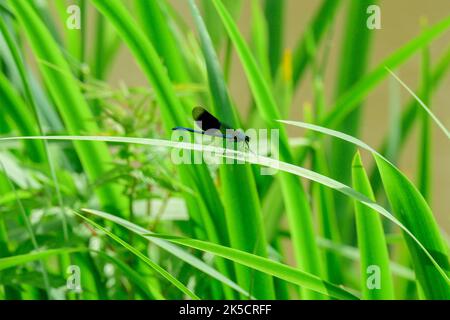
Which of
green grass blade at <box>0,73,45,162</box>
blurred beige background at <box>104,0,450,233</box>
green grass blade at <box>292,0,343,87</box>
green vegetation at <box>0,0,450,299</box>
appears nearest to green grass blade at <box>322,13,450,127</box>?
green vegetation at <box>0,0,450,299</box>

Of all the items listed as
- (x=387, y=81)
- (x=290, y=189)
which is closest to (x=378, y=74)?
(x=290, y=189)

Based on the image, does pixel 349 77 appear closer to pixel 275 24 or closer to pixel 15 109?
pixel 275 24

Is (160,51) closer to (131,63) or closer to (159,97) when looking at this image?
(159,97)

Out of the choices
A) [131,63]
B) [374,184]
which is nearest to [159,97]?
[374,184]

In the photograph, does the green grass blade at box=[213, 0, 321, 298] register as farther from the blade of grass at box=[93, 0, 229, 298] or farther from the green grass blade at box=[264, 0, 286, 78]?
the green grass blade at box=[264, 0, 286, 78]

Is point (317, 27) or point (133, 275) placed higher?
point (317, 27)

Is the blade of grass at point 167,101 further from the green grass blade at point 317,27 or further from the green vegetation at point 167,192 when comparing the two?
the green grass blade at point 317,27

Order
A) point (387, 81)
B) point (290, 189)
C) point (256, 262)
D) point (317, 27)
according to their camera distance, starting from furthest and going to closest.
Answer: point (387, 81), point (317, 27), point (290, 189), point (256, 262)

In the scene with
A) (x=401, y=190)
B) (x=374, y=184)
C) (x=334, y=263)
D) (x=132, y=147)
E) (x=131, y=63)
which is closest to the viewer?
(x=401, y=190)
